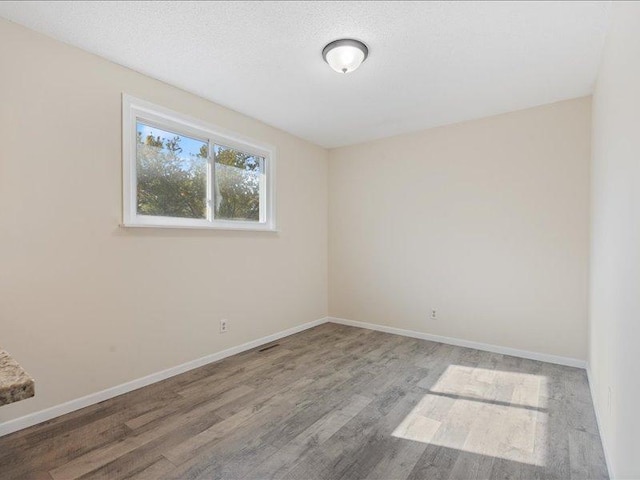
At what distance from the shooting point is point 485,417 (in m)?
2.25

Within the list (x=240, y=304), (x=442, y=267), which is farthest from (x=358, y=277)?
(x=240, y=304)

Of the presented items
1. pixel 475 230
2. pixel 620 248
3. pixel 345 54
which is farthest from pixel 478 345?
pixel 345 54

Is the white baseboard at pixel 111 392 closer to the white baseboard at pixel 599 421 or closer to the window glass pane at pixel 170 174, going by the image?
the window glass pane at pixel 170 174

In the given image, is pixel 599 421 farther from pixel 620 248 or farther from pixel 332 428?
pixel 332 428

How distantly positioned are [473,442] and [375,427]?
58cm

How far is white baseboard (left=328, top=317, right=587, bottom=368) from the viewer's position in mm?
3166

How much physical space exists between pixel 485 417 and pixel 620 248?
1.39 metres

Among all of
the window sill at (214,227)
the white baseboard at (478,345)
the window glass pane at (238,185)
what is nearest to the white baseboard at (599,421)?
the white baseboard at (478,345)

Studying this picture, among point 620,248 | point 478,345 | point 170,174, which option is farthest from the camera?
point 478,345

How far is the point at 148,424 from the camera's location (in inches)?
84.8

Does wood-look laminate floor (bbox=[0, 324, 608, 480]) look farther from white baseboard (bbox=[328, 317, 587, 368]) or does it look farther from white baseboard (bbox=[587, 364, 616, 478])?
white baseboard (bbox=[328, 317, 587, 368])

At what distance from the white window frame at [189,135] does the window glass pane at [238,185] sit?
54 mm

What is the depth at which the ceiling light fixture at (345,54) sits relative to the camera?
222cm

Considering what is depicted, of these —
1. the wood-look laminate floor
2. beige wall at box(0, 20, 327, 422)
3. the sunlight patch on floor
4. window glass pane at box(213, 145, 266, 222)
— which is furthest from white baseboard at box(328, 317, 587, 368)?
window glass pane at box(213, 145, 266, 222)
